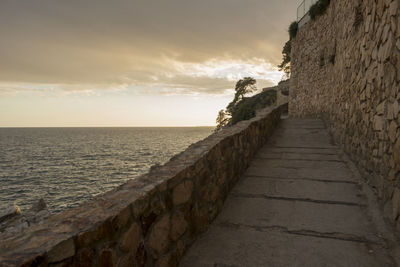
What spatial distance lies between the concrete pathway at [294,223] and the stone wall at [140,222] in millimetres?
325

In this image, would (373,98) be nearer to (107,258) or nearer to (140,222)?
(140,222)

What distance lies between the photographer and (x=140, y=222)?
6.15 feet

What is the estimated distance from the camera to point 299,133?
8055mm

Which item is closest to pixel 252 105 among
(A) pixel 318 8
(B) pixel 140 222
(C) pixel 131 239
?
(A) pixel 318 8

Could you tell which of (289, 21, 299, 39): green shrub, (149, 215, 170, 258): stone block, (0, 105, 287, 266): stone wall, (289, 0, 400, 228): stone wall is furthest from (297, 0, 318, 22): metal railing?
(149, 215, 170, 258): stone block

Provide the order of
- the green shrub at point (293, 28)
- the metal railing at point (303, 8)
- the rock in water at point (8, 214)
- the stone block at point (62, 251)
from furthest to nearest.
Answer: the green shrub at point (293, 28) < the rock in water at point (8, 214) < the metal railing at point (303, 8) < the stone block at point (62, 251)

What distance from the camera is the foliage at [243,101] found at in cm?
3856

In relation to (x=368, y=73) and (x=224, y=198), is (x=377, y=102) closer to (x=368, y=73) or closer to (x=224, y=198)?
(x=368, y=73)

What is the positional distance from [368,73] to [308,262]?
3.20 metres

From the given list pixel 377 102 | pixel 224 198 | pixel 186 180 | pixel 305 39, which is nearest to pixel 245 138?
pixel 224 198

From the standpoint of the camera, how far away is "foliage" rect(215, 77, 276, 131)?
3856 cm

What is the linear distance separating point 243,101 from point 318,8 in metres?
33.2

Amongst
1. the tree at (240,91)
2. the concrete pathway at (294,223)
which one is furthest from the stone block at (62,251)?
the tree at (240,91)

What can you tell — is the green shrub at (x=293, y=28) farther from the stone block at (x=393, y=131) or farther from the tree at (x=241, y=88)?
the tree at (x=241, y=88)
